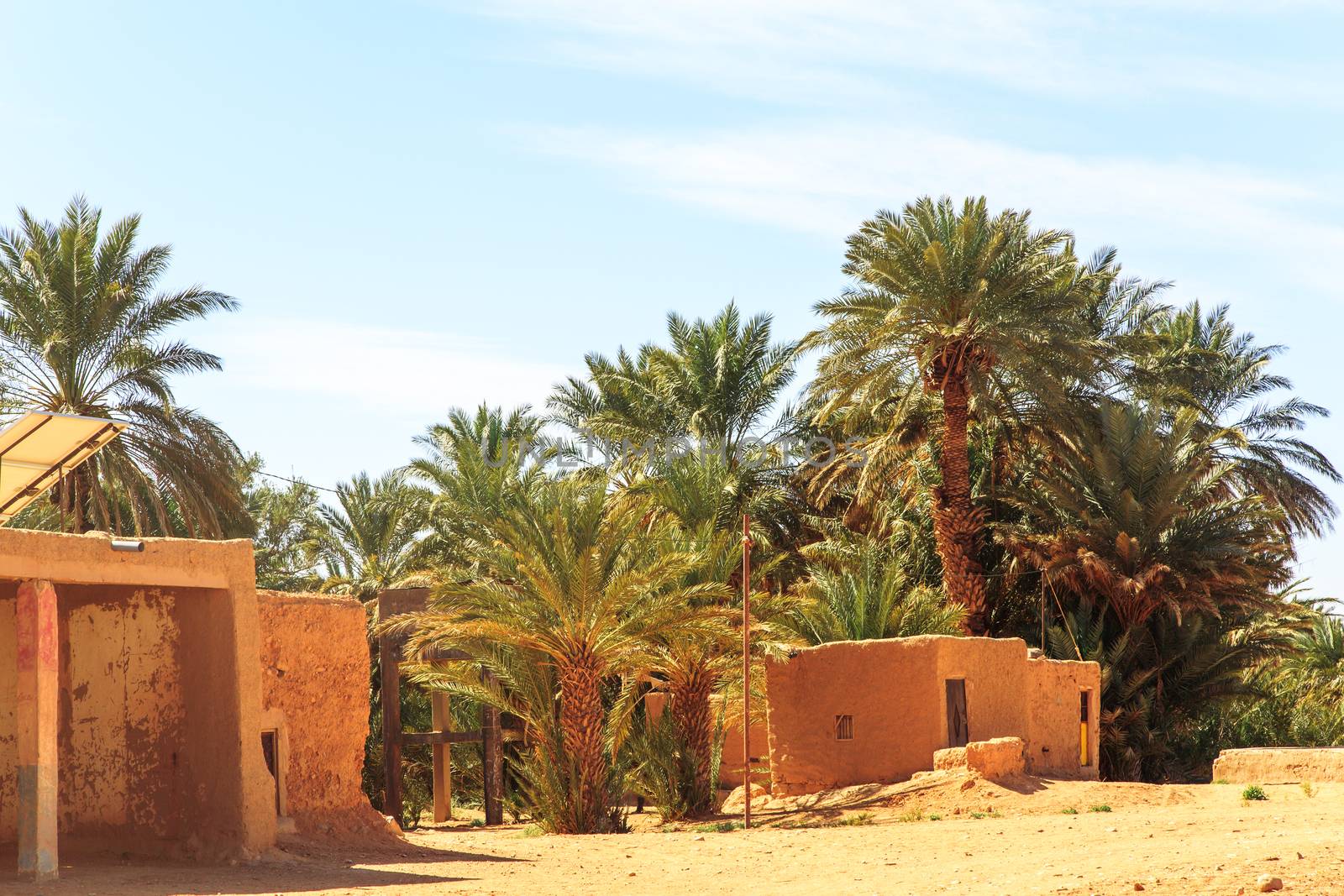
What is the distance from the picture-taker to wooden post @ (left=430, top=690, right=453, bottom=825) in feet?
74.4

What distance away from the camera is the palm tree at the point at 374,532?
33031 millimetres

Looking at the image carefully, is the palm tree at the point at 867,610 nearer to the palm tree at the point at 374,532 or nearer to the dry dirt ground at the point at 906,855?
the dry dirt ground at the point at 906,855

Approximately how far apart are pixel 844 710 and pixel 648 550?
10.9 feet

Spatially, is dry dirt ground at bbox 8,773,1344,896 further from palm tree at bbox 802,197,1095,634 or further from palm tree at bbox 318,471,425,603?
palm tree at bbox 318,471,425,603

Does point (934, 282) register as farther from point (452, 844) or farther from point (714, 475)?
point (452, 844)

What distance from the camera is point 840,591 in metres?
22.1

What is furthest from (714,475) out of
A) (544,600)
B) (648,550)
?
(544,600)

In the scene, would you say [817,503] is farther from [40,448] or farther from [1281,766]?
[40,448]

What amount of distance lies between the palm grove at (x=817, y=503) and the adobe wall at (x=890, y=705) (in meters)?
0.80

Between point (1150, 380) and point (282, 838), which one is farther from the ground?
point (1150, 380)

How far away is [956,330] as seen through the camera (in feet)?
79.9

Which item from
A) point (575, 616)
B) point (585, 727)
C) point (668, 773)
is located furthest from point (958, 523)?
point (575, 616)

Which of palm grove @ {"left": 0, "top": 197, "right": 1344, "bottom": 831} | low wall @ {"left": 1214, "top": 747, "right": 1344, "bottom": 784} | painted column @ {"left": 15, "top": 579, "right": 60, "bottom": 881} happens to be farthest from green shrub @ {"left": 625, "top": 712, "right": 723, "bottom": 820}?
painted column @ {"left": 15, "top": 579, "right": 60, "bottom": 881}

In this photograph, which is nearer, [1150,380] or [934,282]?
[934,282]
